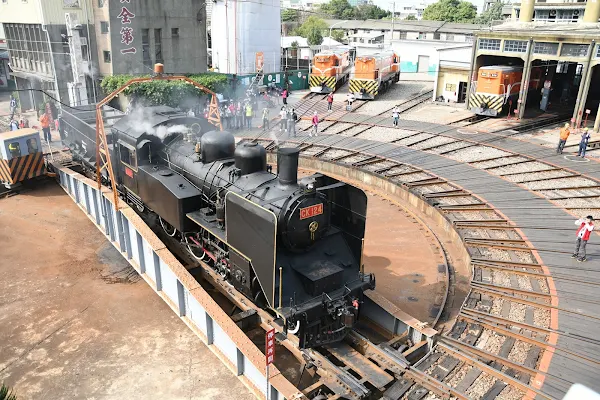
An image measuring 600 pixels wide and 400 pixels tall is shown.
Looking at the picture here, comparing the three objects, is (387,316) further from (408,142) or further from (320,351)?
(408,142)

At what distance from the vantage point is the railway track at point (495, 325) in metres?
7.55

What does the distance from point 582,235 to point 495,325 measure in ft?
12.2

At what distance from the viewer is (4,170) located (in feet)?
53.5

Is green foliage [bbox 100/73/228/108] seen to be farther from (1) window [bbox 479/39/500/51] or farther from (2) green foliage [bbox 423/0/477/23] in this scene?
(2) green foliage [bbox 423/0/477/23]

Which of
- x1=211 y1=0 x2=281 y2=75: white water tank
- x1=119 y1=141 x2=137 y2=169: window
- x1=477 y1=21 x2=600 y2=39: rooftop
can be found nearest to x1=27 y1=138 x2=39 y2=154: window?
x1=119 y1=141 x2=137 y2=169: window

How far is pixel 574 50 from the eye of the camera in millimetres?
21500

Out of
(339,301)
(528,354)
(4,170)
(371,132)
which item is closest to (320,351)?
(339,301)

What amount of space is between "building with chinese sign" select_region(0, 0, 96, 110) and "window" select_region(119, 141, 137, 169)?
1400 centimetres

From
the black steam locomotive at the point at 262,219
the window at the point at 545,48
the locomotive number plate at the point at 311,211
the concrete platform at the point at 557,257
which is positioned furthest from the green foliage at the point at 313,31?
the locomotive number plate at the point at 311,211

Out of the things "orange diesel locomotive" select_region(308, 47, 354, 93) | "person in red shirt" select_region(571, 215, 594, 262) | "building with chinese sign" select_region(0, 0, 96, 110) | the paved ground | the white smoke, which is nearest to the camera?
the paved ground

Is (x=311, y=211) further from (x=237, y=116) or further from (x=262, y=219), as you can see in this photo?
(x=237, y=116)

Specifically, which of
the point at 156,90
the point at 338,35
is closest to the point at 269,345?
the point at 156,90

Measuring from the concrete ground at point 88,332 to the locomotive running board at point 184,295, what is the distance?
1.98 ft

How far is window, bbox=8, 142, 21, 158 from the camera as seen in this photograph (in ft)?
52.5
